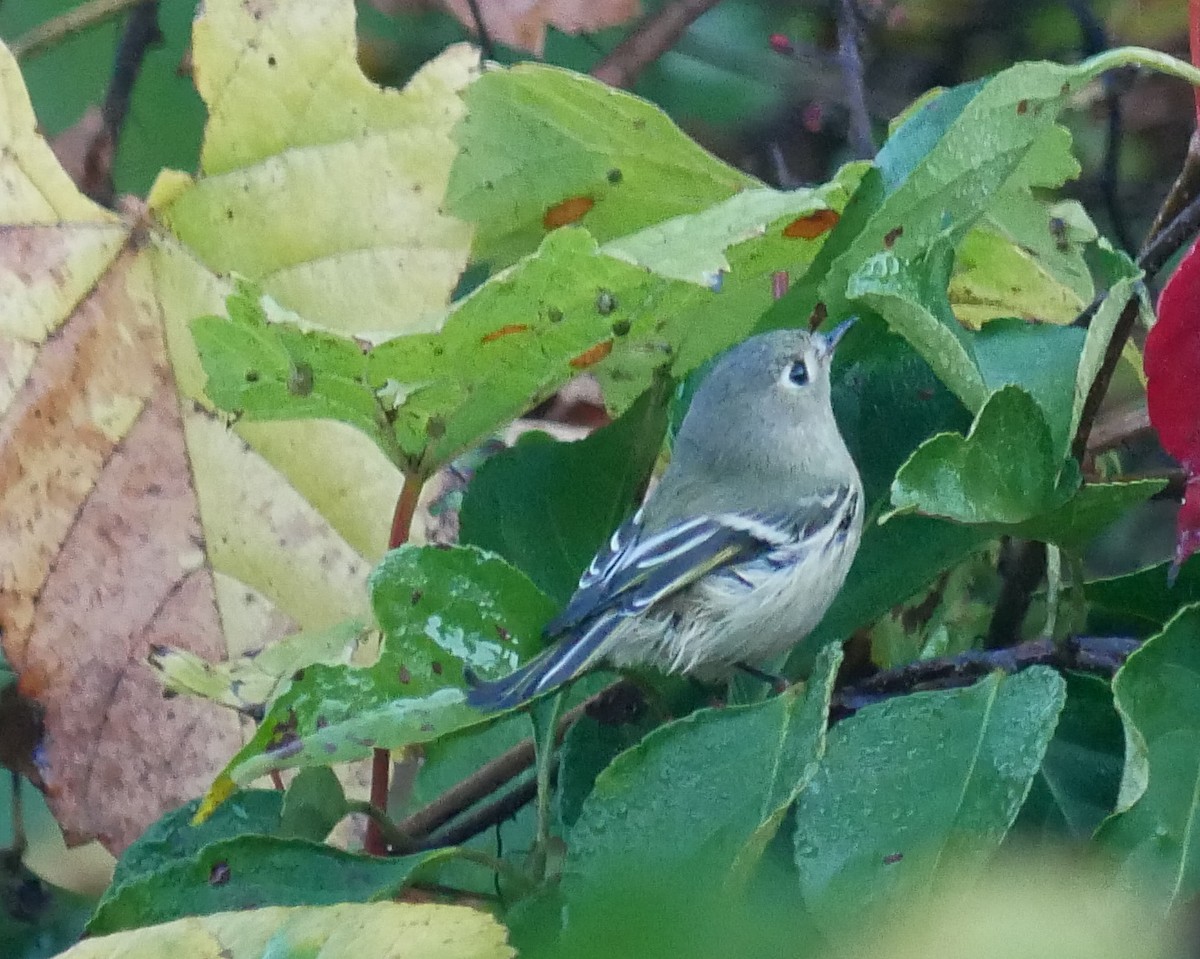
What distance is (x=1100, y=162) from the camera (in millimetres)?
1440

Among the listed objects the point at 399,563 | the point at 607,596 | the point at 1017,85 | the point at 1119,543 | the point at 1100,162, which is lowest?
the point at 1119,543

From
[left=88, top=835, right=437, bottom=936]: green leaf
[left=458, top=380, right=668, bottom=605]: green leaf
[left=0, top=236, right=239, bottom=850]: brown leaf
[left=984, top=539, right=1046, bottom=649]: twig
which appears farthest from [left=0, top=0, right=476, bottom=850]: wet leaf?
[left=984, top=539, right=1046, bottom=649]: twig

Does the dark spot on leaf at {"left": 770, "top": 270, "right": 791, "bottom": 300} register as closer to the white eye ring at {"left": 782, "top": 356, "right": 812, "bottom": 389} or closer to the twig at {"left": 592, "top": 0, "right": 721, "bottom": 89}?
the white eye ring at {"left": 782, "top": 356, "right": 812, "bottom": 389}

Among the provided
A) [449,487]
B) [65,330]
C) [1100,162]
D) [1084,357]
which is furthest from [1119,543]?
[65,330]

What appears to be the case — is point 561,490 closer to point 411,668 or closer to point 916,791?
point 411,668

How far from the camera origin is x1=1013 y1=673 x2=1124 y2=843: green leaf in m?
0.51

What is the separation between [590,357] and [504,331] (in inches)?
2.6

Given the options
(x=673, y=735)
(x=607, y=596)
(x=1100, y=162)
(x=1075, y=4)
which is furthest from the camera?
(x=1100, y=162)

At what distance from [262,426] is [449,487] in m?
0.11

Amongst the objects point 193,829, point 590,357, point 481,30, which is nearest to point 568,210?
point 590,357

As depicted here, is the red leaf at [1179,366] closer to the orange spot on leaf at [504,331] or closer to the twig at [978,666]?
the twig at [978,666]

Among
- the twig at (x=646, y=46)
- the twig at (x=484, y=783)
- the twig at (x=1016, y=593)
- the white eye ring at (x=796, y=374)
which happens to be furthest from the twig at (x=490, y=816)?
the twig at (x=646, y=46)

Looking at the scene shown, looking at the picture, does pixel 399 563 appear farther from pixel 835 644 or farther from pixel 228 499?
pixel 228 499

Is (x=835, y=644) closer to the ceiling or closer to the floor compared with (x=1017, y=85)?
closer to the floor
